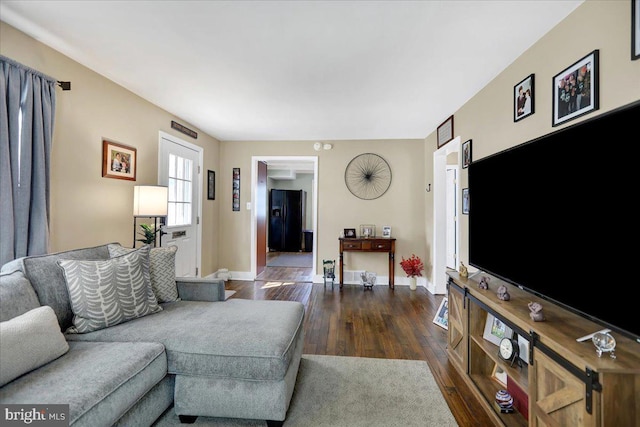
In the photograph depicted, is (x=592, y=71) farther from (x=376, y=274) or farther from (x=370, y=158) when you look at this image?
(x=376, y=274)

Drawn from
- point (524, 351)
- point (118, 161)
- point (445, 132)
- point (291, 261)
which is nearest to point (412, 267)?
point (445, 132)

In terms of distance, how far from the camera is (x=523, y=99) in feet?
6.72

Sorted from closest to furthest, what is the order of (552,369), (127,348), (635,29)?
1. (552,369)
2. (635,29)
3. (127,348)

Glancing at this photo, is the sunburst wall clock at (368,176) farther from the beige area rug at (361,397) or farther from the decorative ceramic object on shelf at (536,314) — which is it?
the decorative ceramic object on shelf at (536,314)

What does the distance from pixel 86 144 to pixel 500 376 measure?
3563 millimetres

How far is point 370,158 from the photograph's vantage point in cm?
469

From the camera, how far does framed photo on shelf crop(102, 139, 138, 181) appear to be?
256 centimetres

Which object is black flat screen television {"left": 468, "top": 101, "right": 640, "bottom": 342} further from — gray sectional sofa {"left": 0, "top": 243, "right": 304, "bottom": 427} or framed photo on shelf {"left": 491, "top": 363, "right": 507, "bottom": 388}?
gray sectional sofa {"left": 0, "top": 243, "right": 304, "bottom": 427}

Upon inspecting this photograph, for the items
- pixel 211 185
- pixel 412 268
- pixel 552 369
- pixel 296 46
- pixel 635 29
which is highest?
pixel 296 46

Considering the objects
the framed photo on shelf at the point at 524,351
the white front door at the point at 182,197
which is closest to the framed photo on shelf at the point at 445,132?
the framed photo on shelf at the point at 524,351

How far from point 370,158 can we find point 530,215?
3.35 meters

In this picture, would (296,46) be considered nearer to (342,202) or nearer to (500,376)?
(500,376)

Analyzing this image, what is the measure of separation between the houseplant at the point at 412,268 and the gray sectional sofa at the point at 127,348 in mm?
2773

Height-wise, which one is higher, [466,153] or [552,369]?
[466,153]
